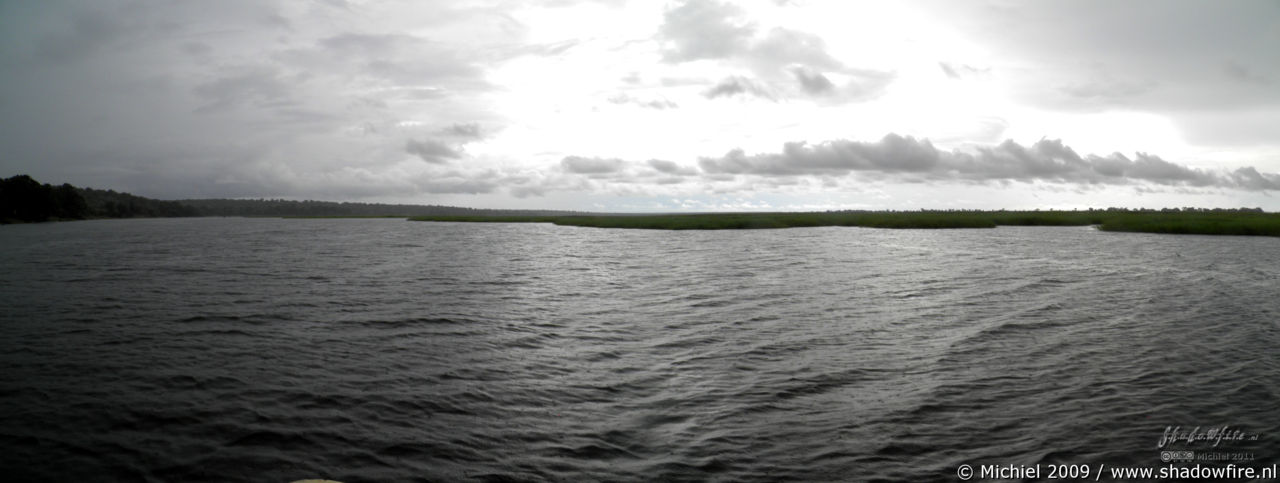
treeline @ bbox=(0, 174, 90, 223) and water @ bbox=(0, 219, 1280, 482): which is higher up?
treeline @ bbox=(0, 174, 90, 223)

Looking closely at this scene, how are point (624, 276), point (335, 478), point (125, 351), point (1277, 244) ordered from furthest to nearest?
1. point (1277, 244)
2. point (624, 276)
3. point (125, 351)
4. point (335, 478)

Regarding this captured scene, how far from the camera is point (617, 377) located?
18.8 metres

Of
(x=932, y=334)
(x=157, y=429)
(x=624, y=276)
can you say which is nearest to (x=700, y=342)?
(x=932, y=334)

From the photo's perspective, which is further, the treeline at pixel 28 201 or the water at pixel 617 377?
the treeline at pixel 28 201

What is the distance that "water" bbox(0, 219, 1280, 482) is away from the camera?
12898 mm

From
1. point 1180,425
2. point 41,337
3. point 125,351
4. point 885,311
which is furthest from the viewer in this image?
point 885,311

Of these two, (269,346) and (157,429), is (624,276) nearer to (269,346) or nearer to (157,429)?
(269,346)

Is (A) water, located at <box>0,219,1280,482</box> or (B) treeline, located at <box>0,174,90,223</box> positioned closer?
(A) water, located at <box>0,219,1280,482</box>

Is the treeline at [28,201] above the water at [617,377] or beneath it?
→ above

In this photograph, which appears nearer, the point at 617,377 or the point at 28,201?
the point at 617,377

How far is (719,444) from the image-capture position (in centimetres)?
1345

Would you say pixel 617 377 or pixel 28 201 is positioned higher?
pixel 28 201

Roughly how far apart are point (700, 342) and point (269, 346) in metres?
14.4

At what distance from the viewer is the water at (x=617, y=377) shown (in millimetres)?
12898
